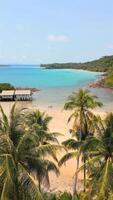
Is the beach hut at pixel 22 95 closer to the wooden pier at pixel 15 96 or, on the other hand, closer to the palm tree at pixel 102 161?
the wooden pier at pixel 15 96

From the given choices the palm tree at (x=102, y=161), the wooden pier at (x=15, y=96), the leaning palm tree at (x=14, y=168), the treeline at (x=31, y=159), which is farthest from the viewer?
the wooden pier at (x=15, y=96)

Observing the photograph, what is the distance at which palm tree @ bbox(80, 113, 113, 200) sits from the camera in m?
22.7

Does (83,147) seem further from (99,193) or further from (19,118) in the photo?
(19,118)

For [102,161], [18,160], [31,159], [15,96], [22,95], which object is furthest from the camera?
[22,95]

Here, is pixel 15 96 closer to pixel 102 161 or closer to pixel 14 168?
pixel 102 161

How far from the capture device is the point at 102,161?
987 inches

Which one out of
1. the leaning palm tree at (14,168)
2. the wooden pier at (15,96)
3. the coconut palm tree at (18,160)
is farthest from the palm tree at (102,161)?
the wooden pier at (15,96)

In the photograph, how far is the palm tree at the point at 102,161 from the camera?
2273cm

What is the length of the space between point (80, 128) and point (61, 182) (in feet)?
21.0

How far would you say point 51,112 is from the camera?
83500 millimetres

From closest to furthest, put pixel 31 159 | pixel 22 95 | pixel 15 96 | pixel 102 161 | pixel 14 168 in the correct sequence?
pixel 14 168, pixel 31 159, pixel 102 161, pixel 15 96, pixel 22 95

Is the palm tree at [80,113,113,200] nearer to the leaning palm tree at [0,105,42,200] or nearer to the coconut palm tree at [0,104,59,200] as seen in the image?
the coconut palm tree at [0,104,59,200]

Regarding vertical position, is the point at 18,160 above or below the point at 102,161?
→ above

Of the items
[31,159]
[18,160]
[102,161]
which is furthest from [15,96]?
[18,160]
